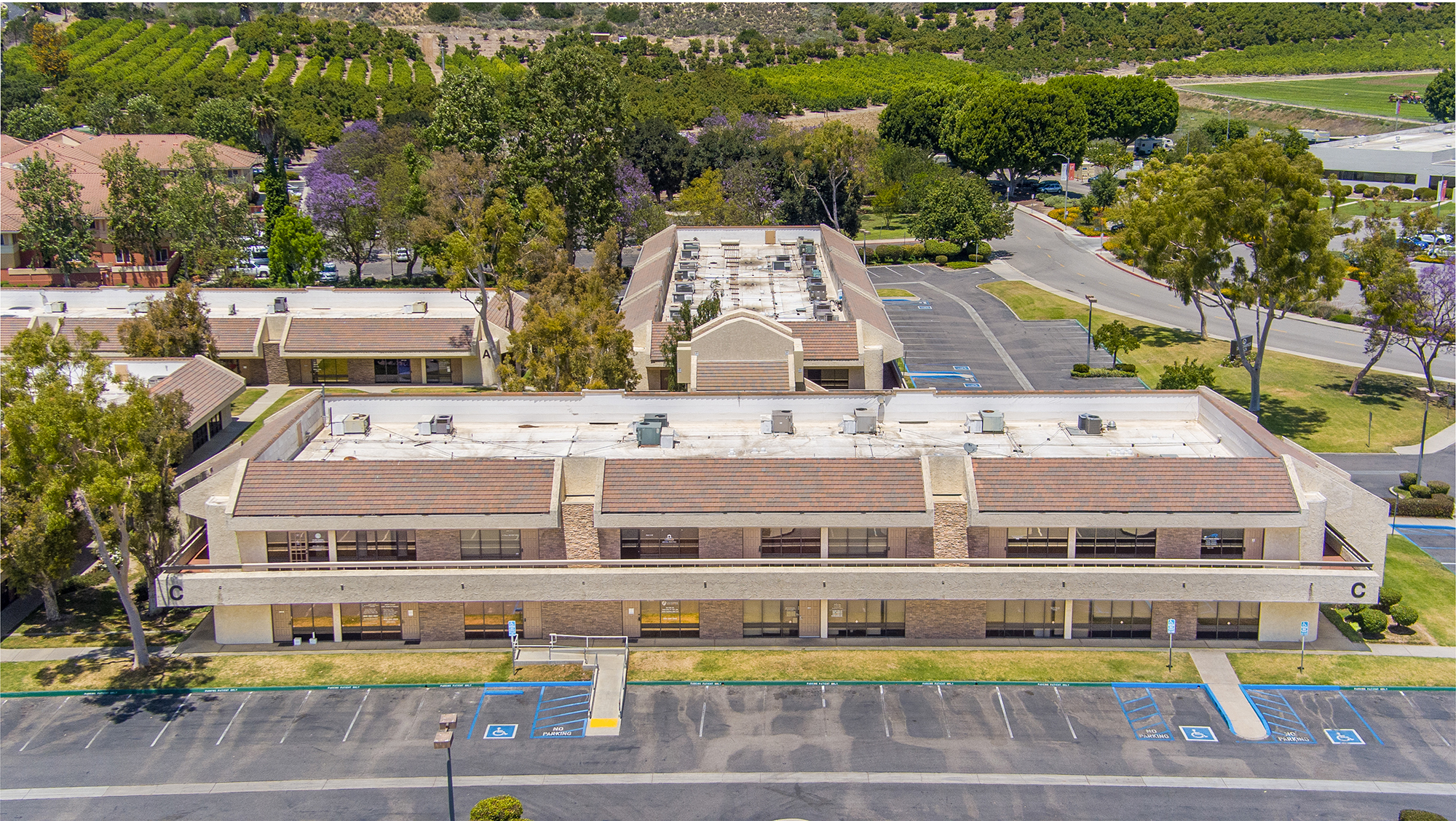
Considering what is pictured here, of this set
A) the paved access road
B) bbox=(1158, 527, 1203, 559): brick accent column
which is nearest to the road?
bbox=(1158, 527, 1203, 559): brick accent column

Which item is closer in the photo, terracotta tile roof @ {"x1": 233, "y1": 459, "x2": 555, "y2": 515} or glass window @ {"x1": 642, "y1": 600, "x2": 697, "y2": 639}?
terracotta tile roof @ {"x1": 233, "y1": 459, "x2": 555, "y2": 515}

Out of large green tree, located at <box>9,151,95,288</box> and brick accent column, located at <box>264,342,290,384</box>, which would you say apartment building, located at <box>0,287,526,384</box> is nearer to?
brick accent column, located at <box>264,342,290,384</box>

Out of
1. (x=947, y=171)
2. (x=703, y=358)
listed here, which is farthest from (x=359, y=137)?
(x=703, y=358)

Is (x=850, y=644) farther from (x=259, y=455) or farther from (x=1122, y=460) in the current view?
(x=259, y=455)

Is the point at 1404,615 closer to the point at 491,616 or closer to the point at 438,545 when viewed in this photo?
the point at 491,616

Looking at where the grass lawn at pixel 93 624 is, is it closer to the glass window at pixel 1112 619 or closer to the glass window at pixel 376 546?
the glass window at pixel 376 546
